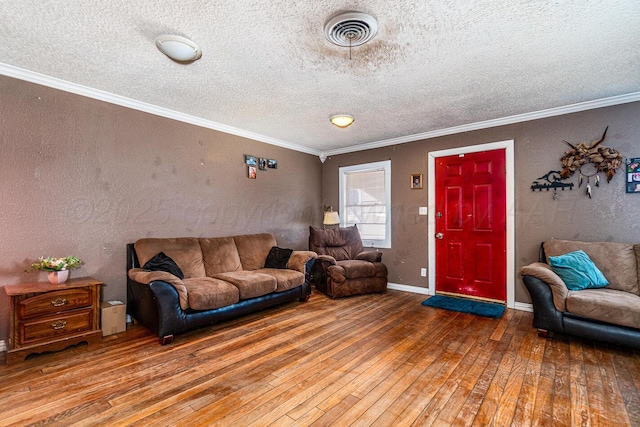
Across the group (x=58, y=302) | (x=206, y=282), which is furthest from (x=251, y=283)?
(x=58, y=302)

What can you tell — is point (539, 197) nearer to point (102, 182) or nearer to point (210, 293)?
point (210, 293)

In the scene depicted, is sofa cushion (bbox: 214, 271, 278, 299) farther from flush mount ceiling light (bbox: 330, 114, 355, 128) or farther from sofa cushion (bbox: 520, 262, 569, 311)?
sofa cushion (bbox: 520, 262, 569, 311)

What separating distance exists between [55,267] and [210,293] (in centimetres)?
134

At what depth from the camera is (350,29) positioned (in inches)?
82.8

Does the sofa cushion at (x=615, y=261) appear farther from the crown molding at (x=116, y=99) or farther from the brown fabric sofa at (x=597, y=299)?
the crown molding at (x=116, y=99)

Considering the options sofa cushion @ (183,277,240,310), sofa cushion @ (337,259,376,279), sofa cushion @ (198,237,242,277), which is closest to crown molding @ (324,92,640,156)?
sofa cushion @ (337,259,376,279)

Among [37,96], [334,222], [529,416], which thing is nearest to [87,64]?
[37,96]

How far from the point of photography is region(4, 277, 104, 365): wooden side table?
2.45 metres

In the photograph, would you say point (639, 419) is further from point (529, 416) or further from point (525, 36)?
point (525, 36)

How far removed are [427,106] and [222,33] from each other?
2.46 meters

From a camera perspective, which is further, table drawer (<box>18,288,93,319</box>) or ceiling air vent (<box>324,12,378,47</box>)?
table drawer (<box>18,288,93,319</box>)

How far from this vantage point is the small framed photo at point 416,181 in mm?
4852

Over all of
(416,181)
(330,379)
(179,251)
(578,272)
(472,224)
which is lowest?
(330,379)

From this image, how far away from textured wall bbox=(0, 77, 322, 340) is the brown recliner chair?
1.21 m
